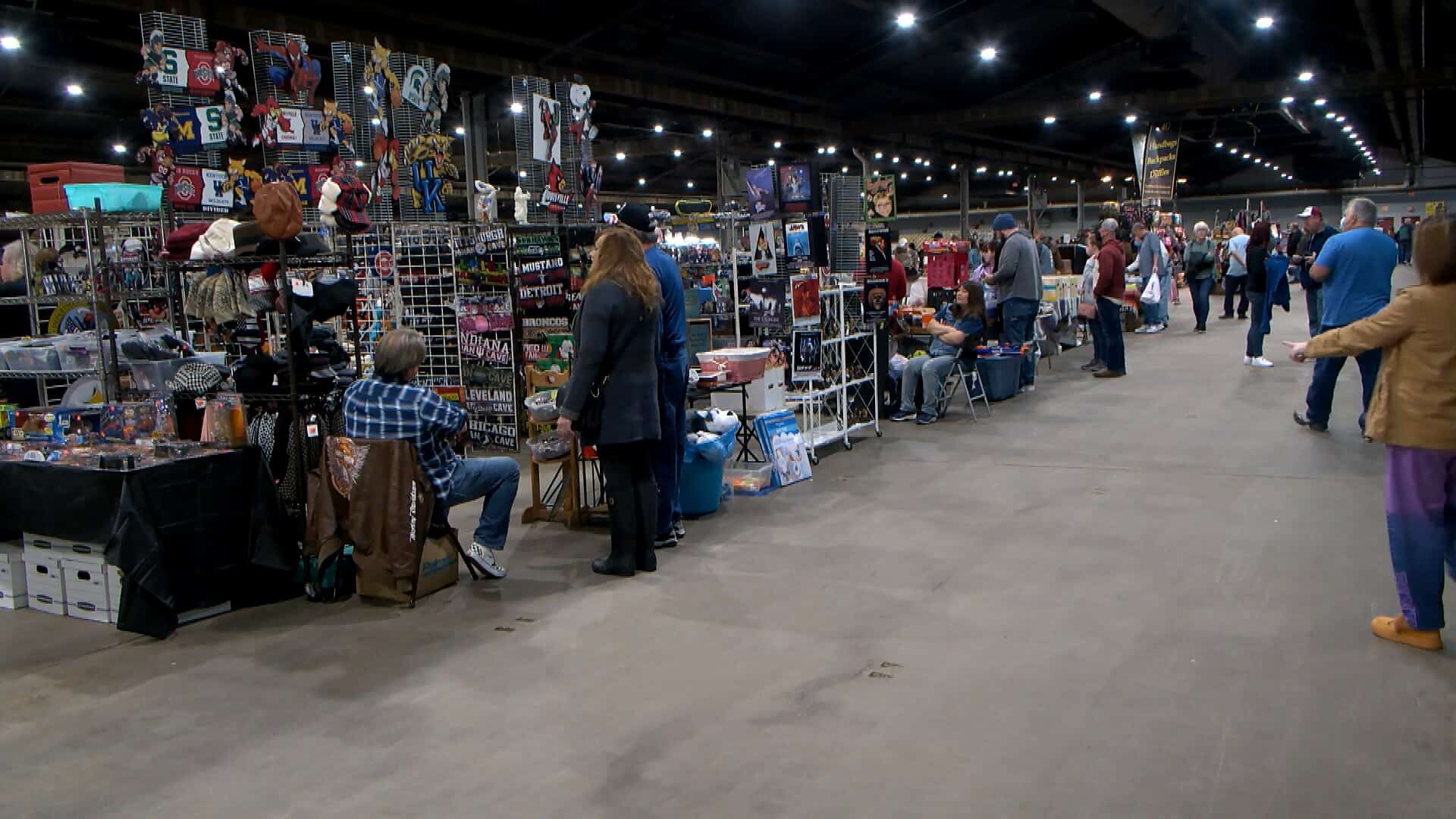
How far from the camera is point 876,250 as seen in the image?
722 cm

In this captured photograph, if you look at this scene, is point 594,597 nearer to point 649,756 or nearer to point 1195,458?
point 649,756

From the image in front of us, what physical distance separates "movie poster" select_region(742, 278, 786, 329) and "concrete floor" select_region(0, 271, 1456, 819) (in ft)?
5.24

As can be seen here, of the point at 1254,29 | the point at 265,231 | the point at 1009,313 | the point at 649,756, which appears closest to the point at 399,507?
the point at 265,231

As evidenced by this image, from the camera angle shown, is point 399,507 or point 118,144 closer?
point 399,507

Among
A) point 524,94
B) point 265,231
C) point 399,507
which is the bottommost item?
point 399,507

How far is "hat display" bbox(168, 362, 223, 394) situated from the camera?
4570 mm

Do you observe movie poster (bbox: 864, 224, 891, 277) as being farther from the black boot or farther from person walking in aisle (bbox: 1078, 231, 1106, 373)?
the black boot

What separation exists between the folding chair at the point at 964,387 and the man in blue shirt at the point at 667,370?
389cm

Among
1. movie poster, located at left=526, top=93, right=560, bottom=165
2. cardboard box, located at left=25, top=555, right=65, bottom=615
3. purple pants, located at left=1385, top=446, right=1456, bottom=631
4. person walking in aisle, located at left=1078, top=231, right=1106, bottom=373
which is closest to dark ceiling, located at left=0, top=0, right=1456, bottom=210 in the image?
movie poster, located at left=526, top=93, right=560, bottom=165

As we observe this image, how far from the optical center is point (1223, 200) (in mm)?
38656

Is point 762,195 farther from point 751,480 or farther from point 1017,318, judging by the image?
point 1017,318

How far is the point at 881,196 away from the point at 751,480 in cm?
424

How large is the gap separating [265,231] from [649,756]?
280 cm

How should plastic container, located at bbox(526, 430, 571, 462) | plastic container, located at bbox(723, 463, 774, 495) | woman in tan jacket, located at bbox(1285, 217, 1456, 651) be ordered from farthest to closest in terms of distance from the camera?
plastic container, located at bbox(723, 463, 774, 495) → plastic container, located at bbox(526, 430, 571, 462) → woman in tan jacket, located at bbox(1285, 217, 1456, 651)
